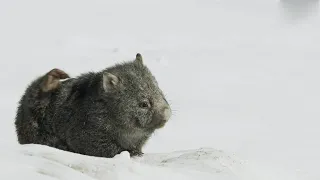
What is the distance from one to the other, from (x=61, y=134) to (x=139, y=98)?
1012 millimetres

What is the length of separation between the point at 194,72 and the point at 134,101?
14938 mm

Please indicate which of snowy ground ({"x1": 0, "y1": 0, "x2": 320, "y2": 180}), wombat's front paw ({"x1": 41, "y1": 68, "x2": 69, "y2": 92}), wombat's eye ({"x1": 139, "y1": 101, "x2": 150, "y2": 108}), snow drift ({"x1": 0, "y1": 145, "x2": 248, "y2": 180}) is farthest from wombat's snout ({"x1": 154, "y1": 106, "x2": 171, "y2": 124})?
wombat's front paw ({"x1": 41, "y1": 68, "x2": 69, "y2": 92})

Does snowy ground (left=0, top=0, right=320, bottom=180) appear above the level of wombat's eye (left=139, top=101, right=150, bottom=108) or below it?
below

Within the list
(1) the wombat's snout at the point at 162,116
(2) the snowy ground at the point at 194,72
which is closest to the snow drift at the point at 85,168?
(2) the snowy ground at the point at 194,72

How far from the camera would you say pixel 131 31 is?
2988 centimetres

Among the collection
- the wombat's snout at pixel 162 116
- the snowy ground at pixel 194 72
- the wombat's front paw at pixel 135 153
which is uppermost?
the wombat's snout at pixel 162 116

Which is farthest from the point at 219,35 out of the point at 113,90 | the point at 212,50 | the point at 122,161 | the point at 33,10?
the point at 122,161

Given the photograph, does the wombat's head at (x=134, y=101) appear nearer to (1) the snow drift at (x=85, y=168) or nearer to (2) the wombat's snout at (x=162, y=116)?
(2) the wombat's snout at (x=162, y=116)

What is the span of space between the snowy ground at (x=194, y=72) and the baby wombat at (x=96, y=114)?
0.57 meters

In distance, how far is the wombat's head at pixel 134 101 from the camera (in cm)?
752

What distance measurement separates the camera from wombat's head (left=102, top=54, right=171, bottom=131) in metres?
7.52

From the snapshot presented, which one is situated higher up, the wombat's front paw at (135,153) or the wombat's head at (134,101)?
the wombat's head at (134,101)

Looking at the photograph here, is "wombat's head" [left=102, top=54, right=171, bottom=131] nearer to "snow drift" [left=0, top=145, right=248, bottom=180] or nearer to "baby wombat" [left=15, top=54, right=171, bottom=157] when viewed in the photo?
"baby wombat" [left=15, top=54, right=171, bottom=157]

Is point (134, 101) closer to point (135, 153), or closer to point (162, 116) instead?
point (162, 116)
